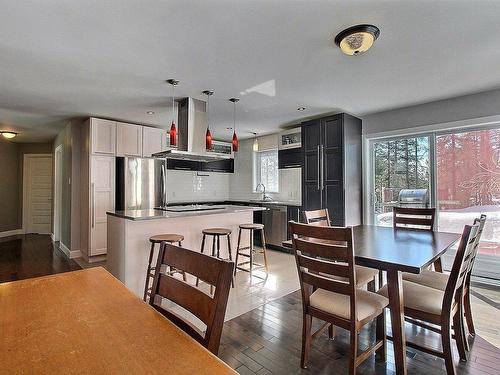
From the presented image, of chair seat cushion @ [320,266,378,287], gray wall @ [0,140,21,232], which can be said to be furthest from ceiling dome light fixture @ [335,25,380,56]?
gray wall @ [0,140,21,232]

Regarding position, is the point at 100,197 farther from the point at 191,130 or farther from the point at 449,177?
the point at 449,177

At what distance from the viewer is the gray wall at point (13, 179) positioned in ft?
22.5

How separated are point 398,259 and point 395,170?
10.2 feet

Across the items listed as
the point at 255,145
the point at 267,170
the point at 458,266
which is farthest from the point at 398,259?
the point at 255,145

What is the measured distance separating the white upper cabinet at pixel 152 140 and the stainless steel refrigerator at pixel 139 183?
0.27m

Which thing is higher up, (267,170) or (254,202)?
(267,170)

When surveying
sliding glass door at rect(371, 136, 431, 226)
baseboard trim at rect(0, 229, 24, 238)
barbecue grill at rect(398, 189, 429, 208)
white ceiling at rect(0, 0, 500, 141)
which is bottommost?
baseboard trim at rect(0, 229, 24, 238)

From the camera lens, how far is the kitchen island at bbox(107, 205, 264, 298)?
292 centimetres

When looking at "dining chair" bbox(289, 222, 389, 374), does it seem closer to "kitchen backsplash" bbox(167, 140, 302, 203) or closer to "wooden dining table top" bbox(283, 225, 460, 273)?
"wooden dining table top" bbox(283, 225, 460, 273)

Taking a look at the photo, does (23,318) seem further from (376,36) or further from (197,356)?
(376,36)

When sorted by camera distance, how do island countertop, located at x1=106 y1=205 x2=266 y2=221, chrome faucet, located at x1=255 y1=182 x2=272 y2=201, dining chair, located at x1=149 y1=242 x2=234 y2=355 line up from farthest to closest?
1. chrome faucet, located at x1=255 y1=182 x2=272 y2=201
2. island countertop, located at x1=106 y1=205 x2=266 y2=221
3. dining chair, located at x1=149 y1=242 x2=234 y2=355

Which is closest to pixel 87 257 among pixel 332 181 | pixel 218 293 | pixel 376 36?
pixel 332 181

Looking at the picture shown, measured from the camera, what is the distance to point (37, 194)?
24.0ft

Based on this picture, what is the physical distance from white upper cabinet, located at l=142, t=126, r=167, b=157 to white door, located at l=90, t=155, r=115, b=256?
63cm
